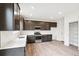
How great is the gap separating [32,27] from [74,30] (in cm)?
347

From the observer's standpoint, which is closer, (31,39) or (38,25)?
(31,39)

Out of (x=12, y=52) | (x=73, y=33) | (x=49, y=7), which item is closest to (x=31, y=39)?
(x=73, y=33)

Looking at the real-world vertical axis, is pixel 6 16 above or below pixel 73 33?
above

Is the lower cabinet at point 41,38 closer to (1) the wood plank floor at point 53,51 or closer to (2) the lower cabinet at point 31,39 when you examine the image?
(2) the lower cabinet at point 31,39

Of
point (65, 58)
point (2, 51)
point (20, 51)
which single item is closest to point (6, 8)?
point (2, 51)

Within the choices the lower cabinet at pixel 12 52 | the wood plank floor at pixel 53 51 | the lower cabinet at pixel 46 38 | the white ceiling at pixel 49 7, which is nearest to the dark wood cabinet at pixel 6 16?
the lower cabinet at pixel 12 52

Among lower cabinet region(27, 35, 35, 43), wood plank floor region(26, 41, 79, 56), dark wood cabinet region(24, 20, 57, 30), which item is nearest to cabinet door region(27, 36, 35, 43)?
lower cabinet region(27, 35, 35, 43)

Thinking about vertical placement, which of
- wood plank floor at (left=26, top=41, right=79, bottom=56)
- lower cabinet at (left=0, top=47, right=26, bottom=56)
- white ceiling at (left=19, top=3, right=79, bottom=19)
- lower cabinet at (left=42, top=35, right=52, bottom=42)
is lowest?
wood plank floor at (left=26, top=41, right=79, bottom=56)

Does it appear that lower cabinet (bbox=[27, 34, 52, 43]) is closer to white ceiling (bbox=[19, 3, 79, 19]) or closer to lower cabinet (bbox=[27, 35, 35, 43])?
lower cabinet (bbox=[27, 35, 35, 43])

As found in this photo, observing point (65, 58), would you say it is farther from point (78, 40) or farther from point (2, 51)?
point (78, 40)

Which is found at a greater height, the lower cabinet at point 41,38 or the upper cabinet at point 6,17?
the upper cabinet at point 6,17

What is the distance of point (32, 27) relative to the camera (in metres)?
7.43

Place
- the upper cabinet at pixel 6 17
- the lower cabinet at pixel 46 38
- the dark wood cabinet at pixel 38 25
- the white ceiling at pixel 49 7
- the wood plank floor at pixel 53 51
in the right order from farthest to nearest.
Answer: the lower cabinet at pixel 46 38
the dark wood cabinet at pixel 38 25
the wood plank floor at pixel 53 51
the white ceiling at pixel 49 7
the upper cabinet at pixel 6 17

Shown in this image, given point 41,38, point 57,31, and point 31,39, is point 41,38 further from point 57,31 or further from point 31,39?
point 57,31
